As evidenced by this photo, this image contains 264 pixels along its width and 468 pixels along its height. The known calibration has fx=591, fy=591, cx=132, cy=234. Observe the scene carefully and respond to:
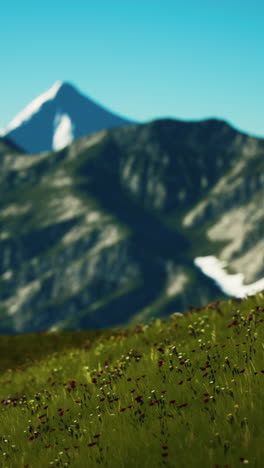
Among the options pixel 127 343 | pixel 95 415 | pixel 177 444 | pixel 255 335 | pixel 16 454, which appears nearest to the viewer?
pixel 177 444

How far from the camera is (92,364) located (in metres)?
14.9

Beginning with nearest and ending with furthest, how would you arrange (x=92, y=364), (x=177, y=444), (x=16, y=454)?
(x=177, y=444) < (x=16, y=454) < (x=92, y=364)

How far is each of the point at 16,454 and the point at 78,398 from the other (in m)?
2.19

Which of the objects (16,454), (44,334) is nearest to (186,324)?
(16,454)

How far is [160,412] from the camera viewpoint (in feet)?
26.6

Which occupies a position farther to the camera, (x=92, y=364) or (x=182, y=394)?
(x=92, y=364)

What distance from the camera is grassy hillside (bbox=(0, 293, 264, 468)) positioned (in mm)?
6746

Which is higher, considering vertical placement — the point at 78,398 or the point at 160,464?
the point at 78,398

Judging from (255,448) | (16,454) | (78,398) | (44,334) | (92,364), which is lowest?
(255,448)

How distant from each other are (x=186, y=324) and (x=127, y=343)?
6.53 ft

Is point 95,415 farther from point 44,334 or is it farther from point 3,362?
point 44,334

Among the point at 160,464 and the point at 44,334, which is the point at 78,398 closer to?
the point at 160,464

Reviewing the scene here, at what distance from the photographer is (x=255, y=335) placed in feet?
33.2

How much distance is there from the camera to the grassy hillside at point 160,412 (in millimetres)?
6746
